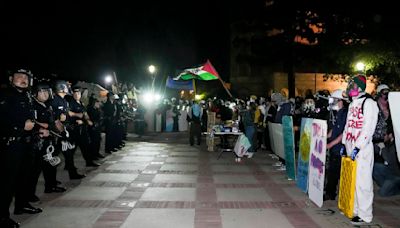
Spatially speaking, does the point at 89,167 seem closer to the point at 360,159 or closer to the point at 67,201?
the point at 67,201

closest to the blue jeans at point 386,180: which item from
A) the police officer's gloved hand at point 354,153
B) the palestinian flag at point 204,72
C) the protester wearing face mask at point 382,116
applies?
the protester wearing face mask at point 382,116

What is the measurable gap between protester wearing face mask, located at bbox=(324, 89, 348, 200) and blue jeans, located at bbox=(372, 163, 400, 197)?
1.25 metres

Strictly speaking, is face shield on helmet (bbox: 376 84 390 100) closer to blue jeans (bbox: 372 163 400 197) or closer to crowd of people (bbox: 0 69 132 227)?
blue jeans (bbox: 372 163 400 197)

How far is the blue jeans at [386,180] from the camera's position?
8.70 metres

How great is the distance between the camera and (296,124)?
49.3 ft

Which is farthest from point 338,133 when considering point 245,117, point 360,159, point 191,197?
point 245,117

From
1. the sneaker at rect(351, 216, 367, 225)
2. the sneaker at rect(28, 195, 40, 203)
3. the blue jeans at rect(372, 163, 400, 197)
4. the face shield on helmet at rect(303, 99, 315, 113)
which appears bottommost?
the sneaker at rect(351, 216, 367, 225)

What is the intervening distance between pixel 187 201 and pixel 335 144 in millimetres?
2859

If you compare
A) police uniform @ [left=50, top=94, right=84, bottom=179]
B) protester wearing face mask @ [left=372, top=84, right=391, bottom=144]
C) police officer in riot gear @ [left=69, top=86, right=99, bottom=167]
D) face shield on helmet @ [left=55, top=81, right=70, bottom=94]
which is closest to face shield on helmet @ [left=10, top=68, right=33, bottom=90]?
police uniform @ [left=50, top=94, right=84, bottom=179]

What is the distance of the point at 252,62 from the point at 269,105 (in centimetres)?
2306

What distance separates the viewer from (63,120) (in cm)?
933

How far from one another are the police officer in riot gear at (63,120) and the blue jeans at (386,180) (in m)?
6.52

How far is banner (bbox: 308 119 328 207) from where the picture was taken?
745 centimetres

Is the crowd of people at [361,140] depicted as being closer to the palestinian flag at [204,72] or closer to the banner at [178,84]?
the palestinian flag at [204,72]
